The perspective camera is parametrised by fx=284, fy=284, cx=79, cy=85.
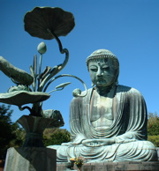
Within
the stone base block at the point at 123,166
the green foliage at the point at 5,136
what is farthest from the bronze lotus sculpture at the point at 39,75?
the green foliage at the point at 5,136

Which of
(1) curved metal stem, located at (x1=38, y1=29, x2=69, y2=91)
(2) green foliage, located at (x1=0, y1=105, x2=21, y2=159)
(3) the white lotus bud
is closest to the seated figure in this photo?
(1) curved metal stem, located at (x1=38, y1=29, x2=69, y2=91)

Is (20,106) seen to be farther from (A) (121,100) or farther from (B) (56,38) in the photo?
(A) (121,100)

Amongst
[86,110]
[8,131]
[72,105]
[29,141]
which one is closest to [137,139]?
[86,110]

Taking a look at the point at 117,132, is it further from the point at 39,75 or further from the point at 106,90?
the point at 39,75

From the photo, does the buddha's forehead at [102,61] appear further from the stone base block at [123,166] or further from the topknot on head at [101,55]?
the stone base block at [123,166]

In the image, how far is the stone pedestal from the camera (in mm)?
4262

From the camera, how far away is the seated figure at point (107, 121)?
929 centimetres

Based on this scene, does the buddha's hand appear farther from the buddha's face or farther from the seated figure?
the buddha's face

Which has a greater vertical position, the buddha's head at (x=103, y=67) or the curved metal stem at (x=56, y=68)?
the buddha's head at (x=103, y=67)

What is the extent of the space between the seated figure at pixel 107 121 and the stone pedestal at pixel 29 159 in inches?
206

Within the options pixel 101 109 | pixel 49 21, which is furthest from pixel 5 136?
pixel 49 21

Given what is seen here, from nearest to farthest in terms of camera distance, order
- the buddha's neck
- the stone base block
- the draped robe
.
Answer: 1. the stone base block
2. the draped robe
3. the buddha's neck

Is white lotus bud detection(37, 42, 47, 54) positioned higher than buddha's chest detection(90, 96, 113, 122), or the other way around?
white lotus bud detection(37, 42, 47, 54)

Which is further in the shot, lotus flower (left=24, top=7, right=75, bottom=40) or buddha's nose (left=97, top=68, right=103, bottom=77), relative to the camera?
buddha's nose (left=97, top=68, right=103, bottom=77)
